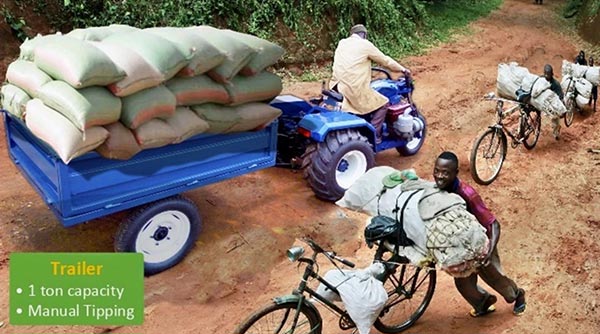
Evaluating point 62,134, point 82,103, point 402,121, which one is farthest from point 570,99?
point 62,134

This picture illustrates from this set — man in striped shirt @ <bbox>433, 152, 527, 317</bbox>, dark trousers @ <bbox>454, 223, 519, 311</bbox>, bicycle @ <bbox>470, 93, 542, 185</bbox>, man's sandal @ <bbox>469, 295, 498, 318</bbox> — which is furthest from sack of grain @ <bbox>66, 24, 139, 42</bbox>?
bicycle @ <bbox>470, 93, 542, 185</bbox>

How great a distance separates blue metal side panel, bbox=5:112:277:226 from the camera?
150 inches

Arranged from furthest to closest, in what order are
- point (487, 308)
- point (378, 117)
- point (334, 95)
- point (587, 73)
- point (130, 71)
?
point (587, 73)
point (378, 117)
point (334, 95)
point (487, 308)
point (130, 71)

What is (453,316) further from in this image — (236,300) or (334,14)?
(334,14)

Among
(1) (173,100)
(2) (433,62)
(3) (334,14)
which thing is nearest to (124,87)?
(1) (173,100)

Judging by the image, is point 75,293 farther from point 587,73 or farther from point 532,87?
point 587,73

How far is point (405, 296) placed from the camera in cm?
390

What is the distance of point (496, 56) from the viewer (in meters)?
12.8

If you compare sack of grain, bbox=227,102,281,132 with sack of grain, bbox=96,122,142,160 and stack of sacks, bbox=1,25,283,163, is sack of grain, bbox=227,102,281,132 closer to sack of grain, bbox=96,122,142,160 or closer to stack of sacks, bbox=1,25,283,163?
stack of sacks, bbox=1,25,283,163

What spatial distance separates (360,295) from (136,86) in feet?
6.98

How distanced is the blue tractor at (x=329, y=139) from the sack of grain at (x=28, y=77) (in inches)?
97.0

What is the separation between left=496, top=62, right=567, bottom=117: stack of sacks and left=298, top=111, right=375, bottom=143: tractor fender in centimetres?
207

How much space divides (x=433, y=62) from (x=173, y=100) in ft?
28.8

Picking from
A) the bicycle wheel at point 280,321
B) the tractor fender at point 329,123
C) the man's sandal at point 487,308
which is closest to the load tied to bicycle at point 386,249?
the bicycle wheel at point 280,321
